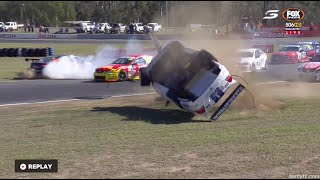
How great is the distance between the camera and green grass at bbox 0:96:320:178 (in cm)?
748

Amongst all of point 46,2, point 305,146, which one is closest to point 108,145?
point 46,2

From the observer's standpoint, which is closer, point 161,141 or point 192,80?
point 161,141

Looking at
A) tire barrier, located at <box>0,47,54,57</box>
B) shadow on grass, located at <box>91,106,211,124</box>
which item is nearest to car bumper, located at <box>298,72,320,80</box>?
shadow on grass, located at <box>91,106,211,124</box>

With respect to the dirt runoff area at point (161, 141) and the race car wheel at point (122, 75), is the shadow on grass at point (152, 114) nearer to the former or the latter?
the dirt runoff area at point (161, 141)

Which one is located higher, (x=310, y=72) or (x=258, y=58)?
(x=258, y=58)

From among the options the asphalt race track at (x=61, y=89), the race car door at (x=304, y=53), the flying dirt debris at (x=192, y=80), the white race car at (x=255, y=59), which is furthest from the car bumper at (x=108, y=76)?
the race car door at (x=304, y=53)

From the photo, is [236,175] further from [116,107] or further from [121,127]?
[116,107]

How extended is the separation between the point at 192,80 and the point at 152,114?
1.46 meters

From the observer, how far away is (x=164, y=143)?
9.46 meters

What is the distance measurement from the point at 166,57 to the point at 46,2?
19.2 ft

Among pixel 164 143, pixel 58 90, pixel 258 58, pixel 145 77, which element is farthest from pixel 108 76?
pixel 164 143

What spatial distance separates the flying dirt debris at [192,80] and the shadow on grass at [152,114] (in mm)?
388

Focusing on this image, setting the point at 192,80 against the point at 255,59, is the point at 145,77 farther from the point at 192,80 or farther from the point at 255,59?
the point at 255,59

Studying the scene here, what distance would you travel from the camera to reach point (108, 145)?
30.9 feet
